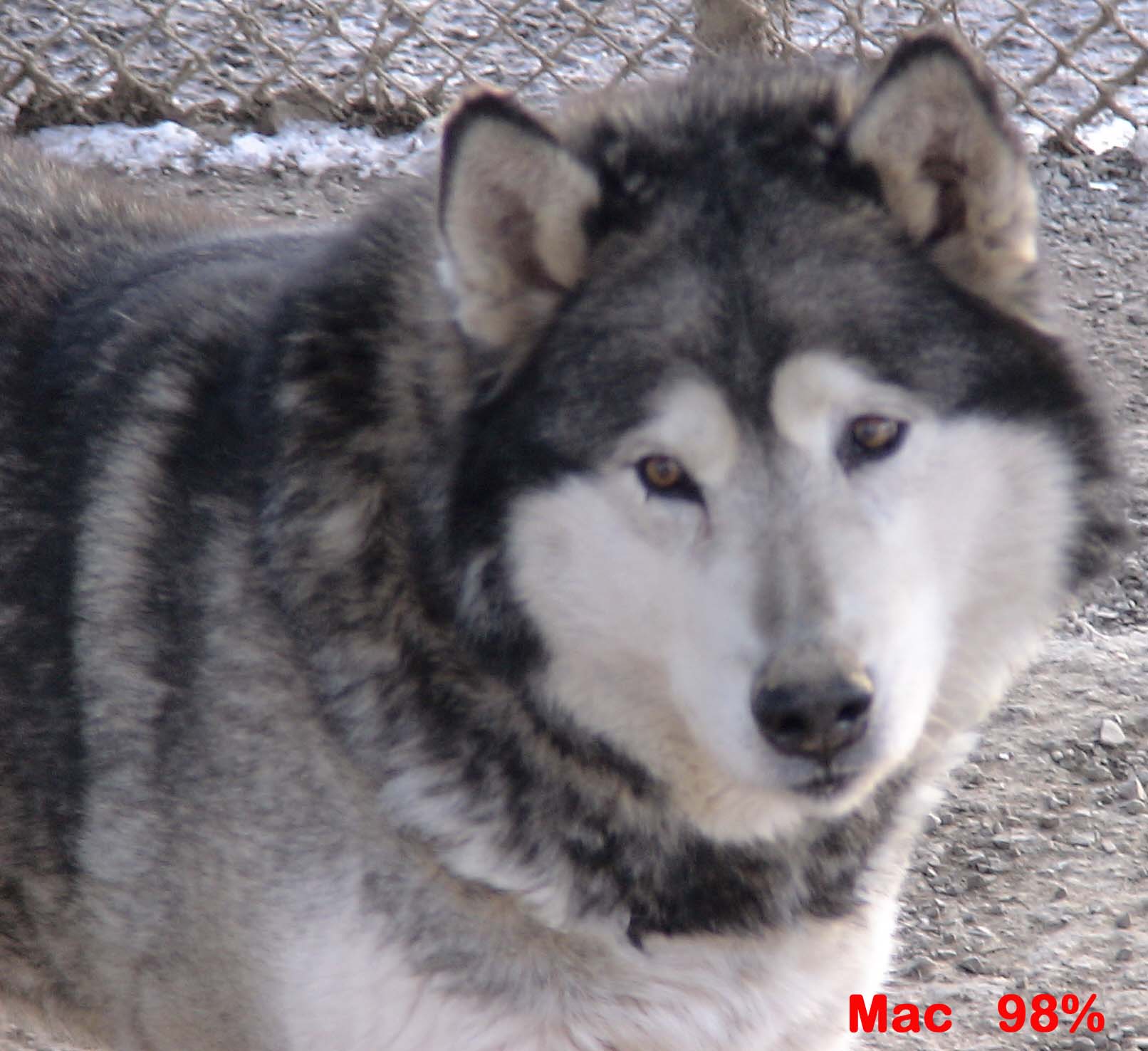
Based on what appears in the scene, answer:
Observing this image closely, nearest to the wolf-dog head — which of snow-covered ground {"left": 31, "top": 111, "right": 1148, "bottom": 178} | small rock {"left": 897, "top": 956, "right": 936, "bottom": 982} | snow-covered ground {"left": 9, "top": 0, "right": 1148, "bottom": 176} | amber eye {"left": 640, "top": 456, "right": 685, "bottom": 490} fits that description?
amber eye {"left": 640, "top": 456, "right": 685, "bottom": 490}

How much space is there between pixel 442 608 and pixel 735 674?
Result: 49 cm

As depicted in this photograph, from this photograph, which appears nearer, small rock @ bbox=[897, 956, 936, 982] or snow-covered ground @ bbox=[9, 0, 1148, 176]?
small rock @ bbox=[897, 956, 936, 982]

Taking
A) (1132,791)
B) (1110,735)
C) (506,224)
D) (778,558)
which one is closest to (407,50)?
(1110,735)

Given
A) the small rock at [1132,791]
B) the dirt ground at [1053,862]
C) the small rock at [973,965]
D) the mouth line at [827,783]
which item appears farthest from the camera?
the small rock at [1132,791]

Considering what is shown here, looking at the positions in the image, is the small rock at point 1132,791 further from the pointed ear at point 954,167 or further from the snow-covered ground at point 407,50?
the snow-covered ground at point 407,50

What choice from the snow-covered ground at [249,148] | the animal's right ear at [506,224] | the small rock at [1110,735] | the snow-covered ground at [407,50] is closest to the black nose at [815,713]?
the animal's right ear at [506,224]

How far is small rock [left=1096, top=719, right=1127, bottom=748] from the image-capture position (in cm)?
382

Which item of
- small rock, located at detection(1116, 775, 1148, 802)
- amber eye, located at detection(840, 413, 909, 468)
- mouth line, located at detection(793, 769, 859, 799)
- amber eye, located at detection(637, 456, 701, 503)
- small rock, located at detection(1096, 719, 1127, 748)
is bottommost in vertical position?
small rock, located at detection(1116, 775, 1148, 802)

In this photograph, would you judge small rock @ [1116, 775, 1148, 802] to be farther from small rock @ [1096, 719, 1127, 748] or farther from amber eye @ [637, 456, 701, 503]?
amber eye @ [637, 456, 701, 503]

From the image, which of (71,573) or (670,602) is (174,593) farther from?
(670,602)

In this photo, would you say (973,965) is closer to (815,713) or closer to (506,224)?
(815,713)

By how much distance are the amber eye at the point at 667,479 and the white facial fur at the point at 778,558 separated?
0.01 m

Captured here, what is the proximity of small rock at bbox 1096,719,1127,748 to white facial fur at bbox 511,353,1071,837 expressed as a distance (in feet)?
5.44

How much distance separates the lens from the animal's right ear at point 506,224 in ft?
6.96
